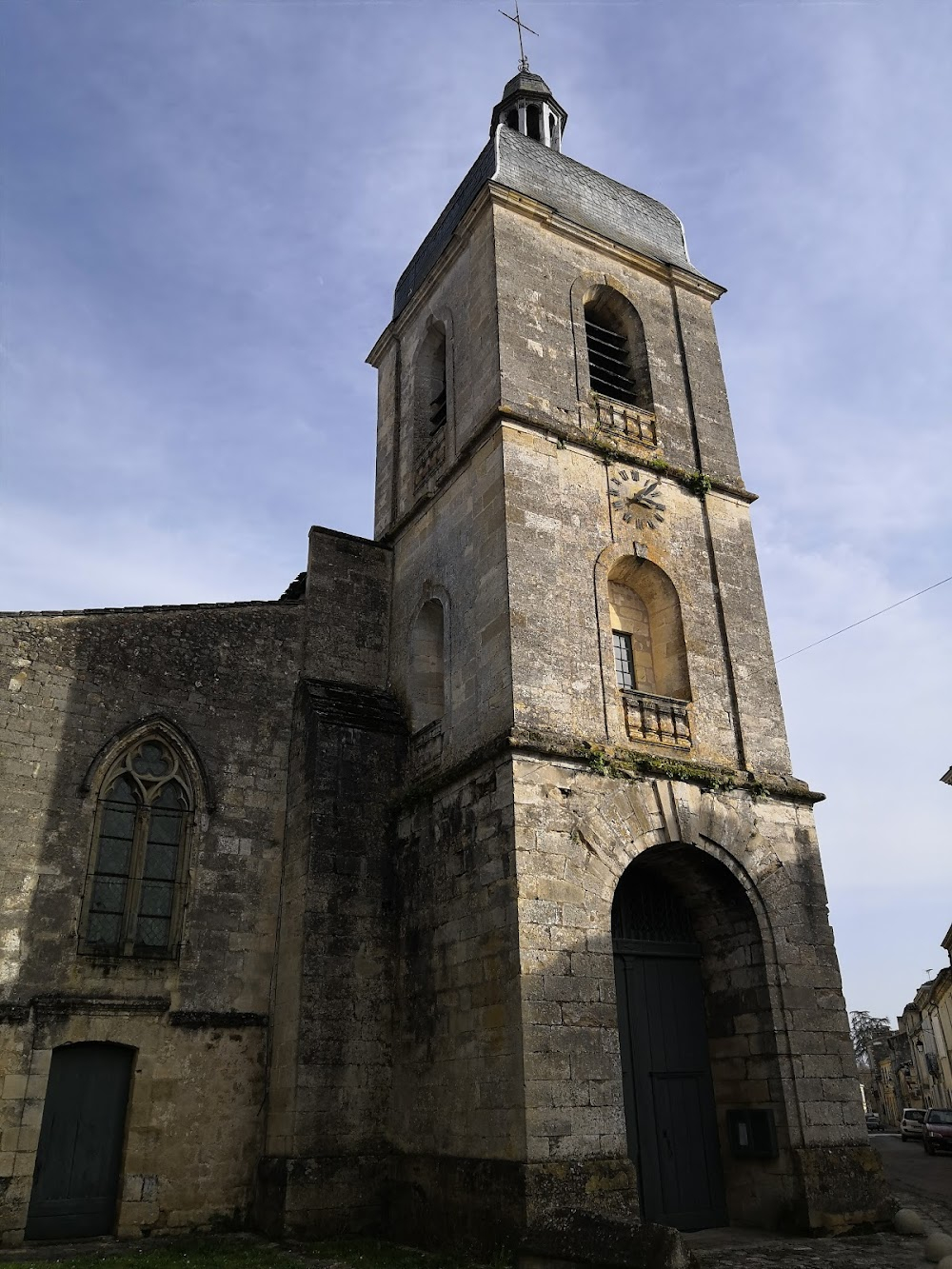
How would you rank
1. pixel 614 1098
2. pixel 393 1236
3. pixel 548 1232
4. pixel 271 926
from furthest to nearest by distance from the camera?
pixel 271 926 → pixel 393 1236 → pixel 614 1098 → pixel 548 1232

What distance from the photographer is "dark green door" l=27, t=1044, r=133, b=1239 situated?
9.20 metres

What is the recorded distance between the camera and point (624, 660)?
1145 centimetres

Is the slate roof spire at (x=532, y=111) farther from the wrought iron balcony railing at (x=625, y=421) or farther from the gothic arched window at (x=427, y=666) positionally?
→ the gothic arched window at (x=427, y=666)

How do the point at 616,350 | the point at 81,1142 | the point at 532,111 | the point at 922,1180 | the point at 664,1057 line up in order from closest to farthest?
the point at 81,1142 → the point at 664,1057 → the point at 616,350 → the point at 922,1180 → the point at 532,111

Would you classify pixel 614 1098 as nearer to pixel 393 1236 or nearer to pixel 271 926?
pixel 393 1236

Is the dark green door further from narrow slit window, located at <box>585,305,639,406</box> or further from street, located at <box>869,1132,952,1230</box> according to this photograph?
narrow slit window, located at <box>585,305,639,406</box>

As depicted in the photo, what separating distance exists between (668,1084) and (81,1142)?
223 inches

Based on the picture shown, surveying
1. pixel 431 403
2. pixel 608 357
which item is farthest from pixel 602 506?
pixel 431 403

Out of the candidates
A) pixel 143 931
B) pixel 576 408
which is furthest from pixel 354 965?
pixel 576 408

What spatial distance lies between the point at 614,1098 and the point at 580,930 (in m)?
1.40

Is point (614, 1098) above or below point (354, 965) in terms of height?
Result: below

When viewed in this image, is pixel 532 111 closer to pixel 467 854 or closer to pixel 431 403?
pixel 431 403

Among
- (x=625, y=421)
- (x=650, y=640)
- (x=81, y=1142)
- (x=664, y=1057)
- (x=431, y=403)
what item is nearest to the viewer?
(x=81, y=1142)

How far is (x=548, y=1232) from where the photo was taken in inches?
251
